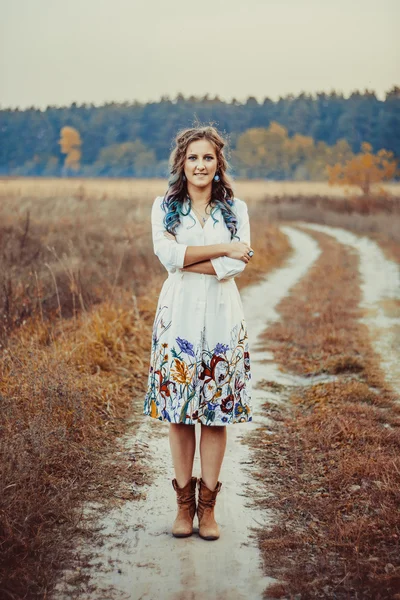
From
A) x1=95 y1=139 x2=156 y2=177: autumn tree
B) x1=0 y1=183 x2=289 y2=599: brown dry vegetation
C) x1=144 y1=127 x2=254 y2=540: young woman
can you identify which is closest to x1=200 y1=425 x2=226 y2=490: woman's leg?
x1=144 y1=127 x2=254 y2=540: young woman

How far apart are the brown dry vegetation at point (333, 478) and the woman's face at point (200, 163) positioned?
1.88 meters

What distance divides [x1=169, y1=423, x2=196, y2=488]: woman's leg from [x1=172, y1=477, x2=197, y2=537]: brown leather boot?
53 millimetres

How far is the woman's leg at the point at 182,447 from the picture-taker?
351cm

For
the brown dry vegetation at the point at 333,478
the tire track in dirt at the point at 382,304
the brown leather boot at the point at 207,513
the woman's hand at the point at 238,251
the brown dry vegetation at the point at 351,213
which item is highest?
the woman's hand at the point at 238,251

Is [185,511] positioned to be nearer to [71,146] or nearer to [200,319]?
[200,319]

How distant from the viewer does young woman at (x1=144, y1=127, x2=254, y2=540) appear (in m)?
3.37

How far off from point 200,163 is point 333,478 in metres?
2.18

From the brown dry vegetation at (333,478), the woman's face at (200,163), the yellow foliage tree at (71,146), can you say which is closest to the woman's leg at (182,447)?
the brown dry vegetation at (333,478)

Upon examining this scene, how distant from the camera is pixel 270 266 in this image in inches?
615

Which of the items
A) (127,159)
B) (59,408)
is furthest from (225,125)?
(127,159)

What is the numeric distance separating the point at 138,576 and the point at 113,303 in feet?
16.7

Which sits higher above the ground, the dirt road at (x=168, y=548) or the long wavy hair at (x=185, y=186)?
the long wavy hair at (x=185, y=186)

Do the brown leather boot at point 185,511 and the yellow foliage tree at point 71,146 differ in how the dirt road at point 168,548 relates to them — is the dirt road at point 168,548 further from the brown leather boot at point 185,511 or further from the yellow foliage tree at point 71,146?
the yellow foliage tree at point 71,146

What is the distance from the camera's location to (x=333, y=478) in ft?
14.1
